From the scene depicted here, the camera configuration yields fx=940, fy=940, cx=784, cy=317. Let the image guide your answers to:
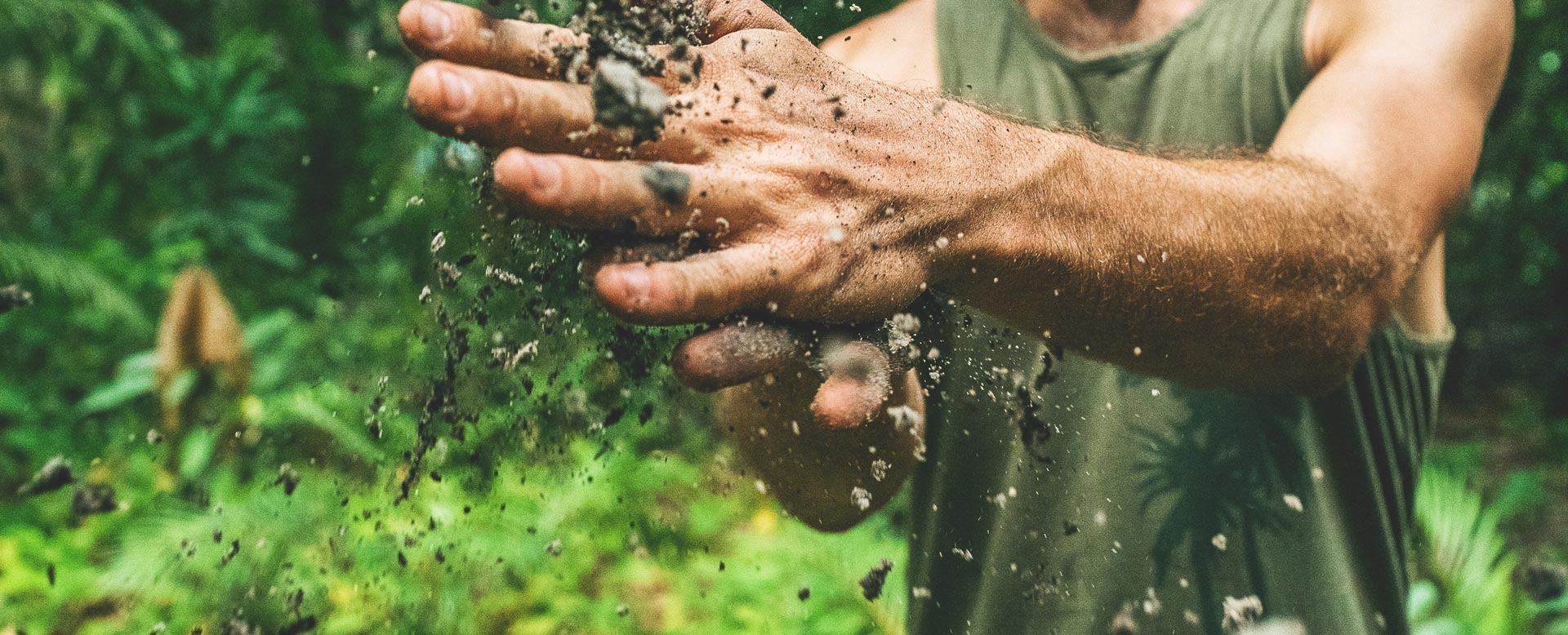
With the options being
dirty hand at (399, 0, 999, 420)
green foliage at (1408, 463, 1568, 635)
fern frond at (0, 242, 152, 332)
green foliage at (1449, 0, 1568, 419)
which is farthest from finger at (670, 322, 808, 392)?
green foliage at (1449, 0, 1568, 419)

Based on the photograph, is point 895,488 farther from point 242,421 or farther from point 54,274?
point 54,274

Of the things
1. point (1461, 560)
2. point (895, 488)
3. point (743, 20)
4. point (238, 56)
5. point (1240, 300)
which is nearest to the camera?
point (743, 20)

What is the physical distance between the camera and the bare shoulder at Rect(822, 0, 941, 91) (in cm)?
176

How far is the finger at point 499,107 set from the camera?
2.30ft

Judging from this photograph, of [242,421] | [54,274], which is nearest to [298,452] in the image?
[242,421]

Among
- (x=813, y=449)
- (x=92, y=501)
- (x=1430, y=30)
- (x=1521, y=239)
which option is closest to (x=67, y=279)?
(x=92, y=501)

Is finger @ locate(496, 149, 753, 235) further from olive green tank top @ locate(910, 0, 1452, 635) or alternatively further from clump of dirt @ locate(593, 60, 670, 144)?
olive green tank top @ locate(910, 0, 1452, 635)

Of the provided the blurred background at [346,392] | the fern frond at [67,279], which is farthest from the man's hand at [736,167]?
the fern frond at [67,279]

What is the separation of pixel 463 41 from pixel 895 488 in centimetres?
101

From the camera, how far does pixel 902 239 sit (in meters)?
0.82

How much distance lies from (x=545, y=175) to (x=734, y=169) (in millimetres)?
155

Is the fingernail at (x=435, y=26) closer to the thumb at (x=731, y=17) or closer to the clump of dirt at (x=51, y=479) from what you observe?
the thumb at (x=731, y=17)

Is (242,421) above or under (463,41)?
under

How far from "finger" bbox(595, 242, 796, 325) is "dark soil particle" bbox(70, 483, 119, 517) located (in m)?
1.03
